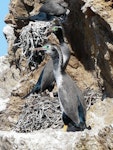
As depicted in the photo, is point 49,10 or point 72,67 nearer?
point 72,67

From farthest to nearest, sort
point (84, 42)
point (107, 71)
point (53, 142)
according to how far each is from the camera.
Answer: point (84, 42) → point (107, 71) → point (53, 142)

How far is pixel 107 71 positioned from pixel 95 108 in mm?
618

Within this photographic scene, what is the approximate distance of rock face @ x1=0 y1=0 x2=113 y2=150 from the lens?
5.98 m

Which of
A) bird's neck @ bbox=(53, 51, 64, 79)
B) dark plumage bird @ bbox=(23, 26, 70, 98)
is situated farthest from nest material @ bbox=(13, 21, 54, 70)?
bird's neck @ bbox=(53, 51, 64, 79)

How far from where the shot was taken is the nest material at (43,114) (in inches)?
373

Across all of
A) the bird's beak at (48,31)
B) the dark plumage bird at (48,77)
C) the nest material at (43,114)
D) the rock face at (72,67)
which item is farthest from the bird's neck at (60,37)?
the bird's beak at (48,31)

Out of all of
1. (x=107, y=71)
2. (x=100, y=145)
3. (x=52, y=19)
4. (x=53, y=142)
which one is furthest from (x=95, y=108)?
(x=52, y=19)

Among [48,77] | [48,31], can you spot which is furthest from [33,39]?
[48,77]

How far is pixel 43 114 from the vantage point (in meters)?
9.68

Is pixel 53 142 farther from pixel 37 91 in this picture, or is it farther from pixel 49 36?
pixel 49 36

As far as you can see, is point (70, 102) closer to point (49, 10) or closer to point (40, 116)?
point (40, 116)

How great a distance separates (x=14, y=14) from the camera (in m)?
13.5

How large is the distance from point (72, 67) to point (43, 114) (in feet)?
4.24

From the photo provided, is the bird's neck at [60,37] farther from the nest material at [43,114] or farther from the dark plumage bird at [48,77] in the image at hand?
the nest material at [43,114]
